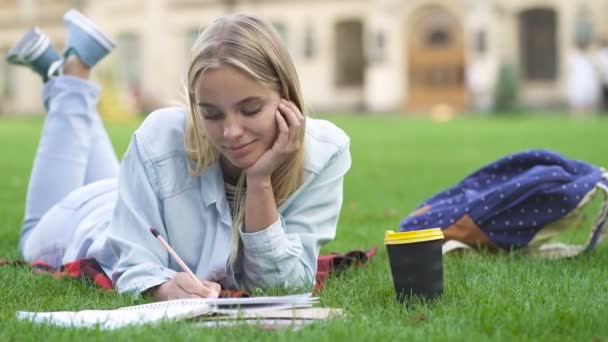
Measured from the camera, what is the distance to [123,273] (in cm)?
298

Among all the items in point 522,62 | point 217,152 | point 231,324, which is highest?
point 217,152

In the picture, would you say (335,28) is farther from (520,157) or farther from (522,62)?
(520,157)

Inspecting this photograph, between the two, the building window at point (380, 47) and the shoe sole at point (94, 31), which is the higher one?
the shoe sole at point (94, 31)

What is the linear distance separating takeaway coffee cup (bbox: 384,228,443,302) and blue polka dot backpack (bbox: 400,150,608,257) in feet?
3.88

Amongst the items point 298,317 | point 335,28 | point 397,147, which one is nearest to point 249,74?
point 298,317

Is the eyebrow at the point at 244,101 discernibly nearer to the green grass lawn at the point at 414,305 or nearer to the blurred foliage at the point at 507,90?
the green grass lawn at the point at 414,305

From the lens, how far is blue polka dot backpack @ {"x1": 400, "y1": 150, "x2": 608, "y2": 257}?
12.9 ft

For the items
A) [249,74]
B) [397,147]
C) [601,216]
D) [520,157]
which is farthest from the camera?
[397,147]

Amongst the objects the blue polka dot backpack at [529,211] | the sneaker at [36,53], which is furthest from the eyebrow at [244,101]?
the sneaker at [36,53]

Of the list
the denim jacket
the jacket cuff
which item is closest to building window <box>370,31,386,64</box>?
the denim jacket

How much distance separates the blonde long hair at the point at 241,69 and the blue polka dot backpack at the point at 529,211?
1168 mm

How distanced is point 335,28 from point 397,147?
1914cm

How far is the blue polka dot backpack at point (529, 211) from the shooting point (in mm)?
3918

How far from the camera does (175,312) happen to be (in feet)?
8.30
